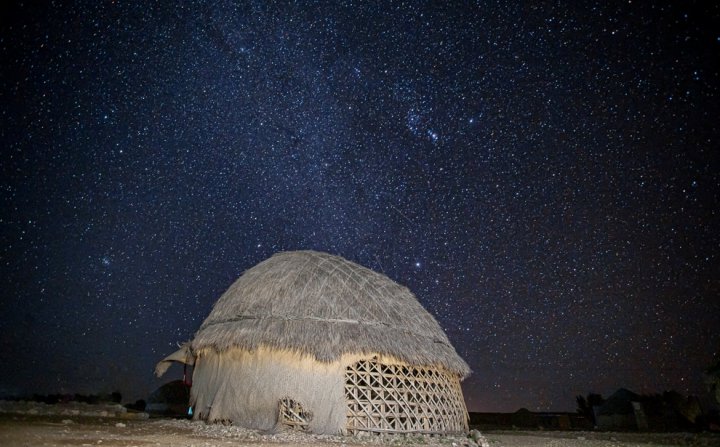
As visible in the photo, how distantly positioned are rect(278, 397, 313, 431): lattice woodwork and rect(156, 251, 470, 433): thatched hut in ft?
0.09

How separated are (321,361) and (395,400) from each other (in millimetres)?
2358

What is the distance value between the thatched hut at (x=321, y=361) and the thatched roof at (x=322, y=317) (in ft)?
0.11

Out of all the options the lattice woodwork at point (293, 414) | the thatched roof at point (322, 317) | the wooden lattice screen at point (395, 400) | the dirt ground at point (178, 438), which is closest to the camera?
the dirt ground at point (178, 438)

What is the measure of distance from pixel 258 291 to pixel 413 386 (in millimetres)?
5566

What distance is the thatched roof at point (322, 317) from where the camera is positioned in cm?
1319

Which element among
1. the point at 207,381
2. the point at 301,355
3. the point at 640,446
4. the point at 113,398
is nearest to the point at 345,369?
the point at 301,355

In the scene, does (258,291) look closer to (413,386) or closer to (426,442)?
(413,386)

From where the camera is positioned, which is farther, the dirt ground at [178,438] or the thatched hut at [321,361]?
the thatched hut at [321,361]

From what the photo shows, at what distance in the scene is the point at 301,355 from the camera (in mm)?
13141

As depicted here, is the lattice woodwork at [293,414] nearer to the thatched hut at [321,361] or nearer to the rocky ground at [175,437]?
the thatched hut at [321,361]

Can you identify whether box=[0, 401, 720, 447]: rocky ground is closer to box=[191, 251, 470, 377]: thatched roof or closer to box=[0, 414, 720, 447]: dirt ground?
box=[0, 414, 720, 447]: dirt ground

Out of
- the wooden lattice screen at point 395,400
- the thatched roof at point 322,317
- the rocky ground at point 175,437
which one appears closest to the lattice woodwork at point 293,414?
the rocky ground at point 175,437

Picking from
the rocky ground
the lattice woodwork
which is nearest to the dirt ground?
the rocky ground

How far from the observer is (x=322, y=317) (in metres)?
13.8
